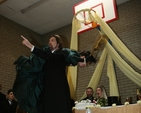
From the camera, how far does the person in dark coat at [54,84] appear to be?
165 centimetres

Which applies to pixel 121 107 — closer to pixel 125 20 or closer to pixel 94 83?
pixel 94 83

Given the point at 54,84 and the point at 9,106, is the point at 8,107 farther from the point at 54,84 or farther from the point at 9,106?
the point at 54,84

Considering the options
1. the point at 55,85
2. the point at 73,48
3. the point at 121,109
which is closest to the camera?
the point at 55,85

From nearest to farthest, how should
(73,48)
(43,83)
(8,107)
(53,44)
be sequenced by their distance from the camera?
(43,83) → (53,44) → (8,107) → (73,48)

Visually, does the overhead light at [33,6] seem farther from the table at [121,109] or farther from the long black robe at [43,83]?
the long black robe at [43,83]

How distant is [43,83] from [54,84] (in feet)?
0.58

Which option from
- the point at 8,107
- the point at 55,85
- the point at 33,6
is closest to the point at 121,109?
the point at 55,85

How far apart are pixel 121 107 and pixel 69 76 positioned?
2.12 meters

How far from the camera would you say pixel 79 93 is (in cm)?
554

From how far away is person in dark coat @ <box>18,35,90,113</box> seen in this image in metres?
1.65

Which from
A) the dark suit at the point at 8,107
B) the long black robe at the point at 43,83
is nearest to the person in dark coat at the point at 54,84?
the long black robe at the point at 43,83

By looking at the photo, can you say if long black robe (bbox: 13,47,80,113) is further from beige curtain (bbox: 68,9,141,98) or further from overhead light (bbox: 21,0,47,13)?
overhead light (bbox: 21,0,47,13)

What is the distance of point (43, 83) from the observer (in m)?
1.83

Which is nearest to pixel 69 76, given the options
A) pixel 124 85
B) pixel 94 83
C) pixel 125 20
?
pixel 94 83
